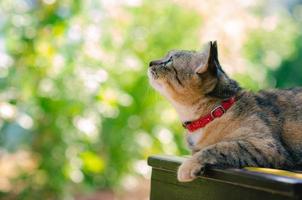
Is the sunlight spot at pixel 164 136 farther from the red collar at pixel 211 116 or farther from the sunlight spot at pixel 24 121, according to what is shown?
the red collar at pixel 211 116

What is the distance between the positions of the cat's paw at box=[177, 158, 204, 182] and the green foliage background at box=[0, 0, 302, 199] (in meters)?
1.94

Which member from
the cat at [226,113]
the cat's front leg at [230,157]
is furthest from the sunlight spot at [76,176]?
the cat's front leg at [230,157]

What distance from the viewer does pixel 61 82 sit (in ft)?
10.9

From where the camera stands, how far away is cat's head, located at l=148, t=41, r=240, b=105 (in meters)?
1.55

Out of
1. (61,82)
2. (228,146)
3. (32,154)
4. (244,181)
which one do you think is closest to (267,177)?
(244,181)

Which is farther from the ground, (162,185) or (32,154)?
(32,154)

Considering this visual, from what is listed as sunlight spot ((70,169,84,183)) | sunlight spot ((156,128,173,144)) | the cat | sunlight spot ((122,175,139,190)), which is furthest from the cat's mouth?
sunlight spot ((122,175,139,190))

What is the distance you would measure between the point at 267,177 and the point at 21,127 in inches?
102

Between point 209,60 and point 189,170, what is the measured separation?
35cm

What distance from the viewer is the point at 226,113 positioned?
1.51 meters

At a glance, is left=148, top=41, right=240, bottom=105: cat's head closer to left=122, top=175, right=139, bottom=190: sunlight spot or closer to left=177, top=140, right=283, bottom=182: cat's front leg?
left=177, top=140, right=283, bottom=182: cat's front leg

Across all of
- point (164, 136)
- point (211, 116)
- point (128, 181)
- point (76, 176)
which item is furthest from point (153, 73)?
point (128, 181)

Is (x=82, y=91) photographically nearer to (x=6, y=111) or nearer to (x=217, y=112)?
(x=6, y=111)

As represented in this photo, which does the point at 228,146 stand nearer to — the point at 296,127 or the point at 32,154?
the point at 296,127
